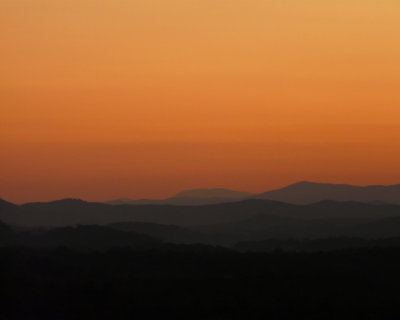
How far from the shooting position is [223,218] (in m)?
154

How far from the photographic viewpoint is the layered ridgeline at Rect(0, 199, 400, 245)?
4269 inches

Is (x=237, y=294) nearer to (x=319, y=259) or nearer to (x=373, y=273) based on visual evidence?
(x=373, y=273)

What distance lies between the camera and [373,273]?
4234 centimetres

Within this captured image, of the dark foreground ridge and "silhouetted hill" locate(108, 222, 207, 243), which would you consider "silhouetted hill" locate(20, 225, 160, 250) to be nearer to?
"silhouetted hill" locate(108, 222, 207, 243)

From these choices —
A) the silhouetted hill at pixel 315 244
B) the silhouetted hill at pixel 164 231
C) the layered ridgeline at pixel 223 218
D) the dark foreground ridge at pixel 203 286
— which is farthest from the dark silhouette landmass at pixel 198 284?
the layered ridgeline at pixel 223 218

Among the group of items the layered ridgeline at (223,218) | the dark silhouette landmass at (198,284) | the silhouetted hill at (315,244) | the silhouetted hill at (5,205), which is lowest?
the dark silhouette landmass at (198,284)

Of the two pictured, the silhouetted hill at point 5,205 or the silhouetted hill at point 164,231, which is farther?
the silhouetted hill at point 5,205

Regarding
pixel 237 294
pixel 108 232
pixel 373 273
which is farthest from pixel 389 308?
pixel 108 232

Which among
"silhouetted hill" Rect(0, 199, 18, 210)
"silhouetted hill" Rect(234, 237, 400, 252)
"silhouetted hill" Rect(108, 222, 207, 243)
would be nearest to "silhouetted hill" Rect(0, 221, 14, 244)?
"silhouetted hill" Rect(108, 222, 207, 243)

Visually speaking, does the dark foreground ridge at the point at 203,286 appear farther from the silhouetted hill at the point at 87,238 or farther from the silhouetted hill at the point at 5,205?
the silhouetted hill at the point at 5,205

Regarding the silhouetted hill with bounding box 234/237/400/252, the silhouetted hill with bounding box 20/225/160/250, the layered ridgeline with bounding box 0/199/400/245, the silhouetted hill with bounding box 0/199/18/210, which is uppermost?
the silhouetted hill with bounding box 0/199/18/210

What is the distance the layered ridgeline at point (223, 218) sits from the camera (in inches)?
4269

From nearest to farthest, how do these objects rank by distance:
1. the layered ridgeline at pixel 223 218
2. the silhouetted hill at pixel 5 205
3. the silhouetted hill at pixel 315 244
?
the silhouetted hill at pixel 315 244 → the layered ridgeline at pixel 223 218 → the silhouetted hill at pixel 5 205

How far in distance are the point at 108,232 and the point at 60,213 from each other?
7671 cm
